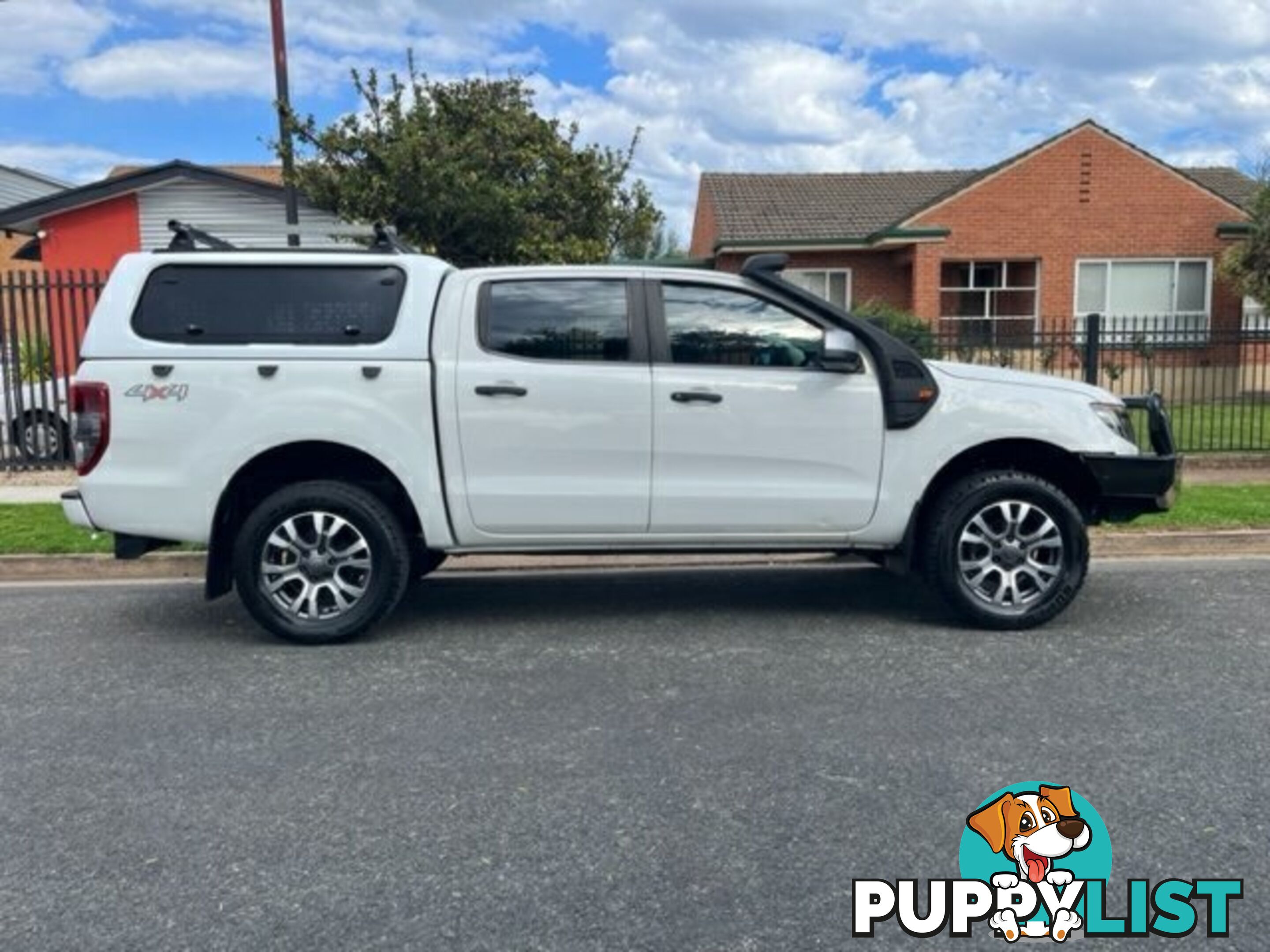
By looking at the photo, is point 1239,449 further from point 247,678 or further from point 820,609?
point 247,678

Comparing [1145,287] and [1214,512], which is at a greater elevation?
[1145,287]

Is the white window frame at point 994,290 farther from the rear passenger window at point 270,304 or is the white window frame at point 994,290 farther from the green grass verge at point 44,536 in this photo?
the rear passenger window at point 270,304

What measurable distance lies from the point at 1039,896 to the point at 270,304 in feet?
14.5

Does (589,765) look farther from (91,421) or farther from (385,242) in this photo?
(385,242)

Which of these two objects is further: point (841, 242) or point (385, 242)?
point (841, 242)

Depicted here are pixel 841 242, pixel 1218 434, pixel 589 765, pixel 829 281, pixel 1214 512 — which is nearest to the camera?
pixel 589 765

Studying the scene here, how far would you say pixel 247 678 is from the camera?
517 cm

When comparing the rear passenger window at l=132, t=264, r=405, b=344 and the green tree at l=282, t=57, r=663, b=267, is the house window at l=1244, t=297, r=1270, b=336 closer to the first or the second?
the green tree at l=282, t=57, r=663, b=267

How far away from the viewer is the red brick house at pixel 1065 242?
801 inches

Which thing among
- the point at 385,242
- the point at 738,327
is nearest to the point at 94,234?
the point at 385,242

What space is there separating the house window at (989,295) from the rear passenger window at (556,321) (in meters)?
16.4

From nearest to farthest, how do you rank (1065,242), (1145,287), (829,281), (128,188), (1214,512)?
(1214,512), (128,188), (1065,242), (1145,287), (829,281)

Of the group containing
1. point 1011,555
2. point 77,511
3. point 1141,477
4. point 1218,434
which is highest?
point 1141,477

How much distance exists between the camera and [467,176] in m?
13.6
